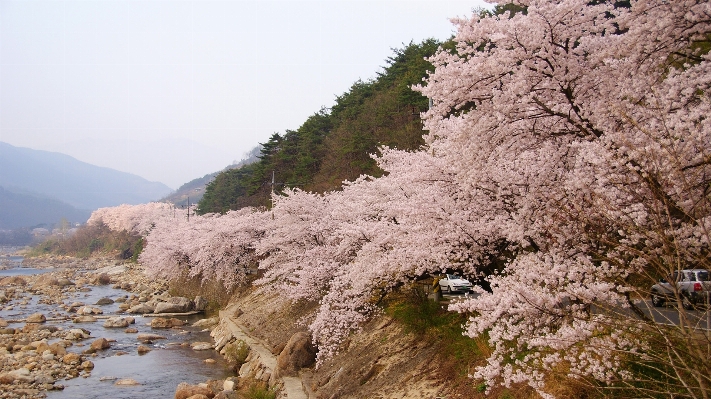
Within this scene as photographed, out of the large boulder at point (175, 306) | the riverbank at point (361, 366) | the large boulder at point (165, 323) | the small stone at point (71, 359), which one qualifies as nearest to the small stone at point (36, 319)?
the large boulder at point (175, 306)

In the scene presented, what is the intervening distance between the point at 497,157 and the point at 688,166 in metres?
3.35

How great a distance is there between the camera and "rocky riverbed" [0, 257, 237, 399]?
1961 centimetres

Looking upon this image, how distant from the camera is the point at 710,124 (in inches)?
235

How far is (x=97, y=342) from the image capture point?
25516 millimetres

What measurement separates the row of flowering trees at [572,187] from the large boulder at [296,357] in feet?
18.1

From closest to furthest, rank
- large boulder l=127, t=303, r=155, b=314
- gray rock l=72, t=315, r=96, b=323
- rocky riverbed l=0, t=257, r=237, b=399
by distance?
rocky riverbed l=0, t=257, r=237, b=399 < gray rock l=72, t=315, r=96, b=323 < large boulder l=127, t=303, r=155, b=314

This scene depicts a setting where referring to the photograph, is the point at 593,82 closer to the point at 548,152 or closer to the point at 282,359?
the point at 548,152

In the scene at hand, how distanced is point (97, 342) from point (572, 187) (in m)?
25.0

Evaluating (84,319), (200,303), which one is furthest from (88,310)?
(200,303)

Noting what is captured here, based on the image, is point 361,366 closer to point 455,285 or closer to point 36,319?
point 455,285

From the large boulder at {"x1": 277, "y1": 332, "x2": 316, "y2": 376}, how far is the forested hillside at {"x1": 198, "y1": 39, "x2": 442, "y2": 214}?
555 inches

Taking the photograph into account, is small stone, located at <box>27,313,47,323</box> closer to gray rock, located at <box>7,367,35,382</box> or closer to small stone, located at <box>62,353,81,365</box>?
small stone, located at <box>62,353,81,365</box>

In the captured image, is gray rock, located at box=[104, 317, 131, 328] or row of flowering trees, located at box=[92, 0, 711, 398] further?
gray rock, located at box=[104, 317, 131, 328]

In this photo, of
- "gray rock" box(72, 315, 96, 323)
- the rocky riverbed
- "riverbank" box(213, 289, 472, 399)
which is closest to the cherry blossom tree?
"riverbank" box(213, 289, 472, 399)
